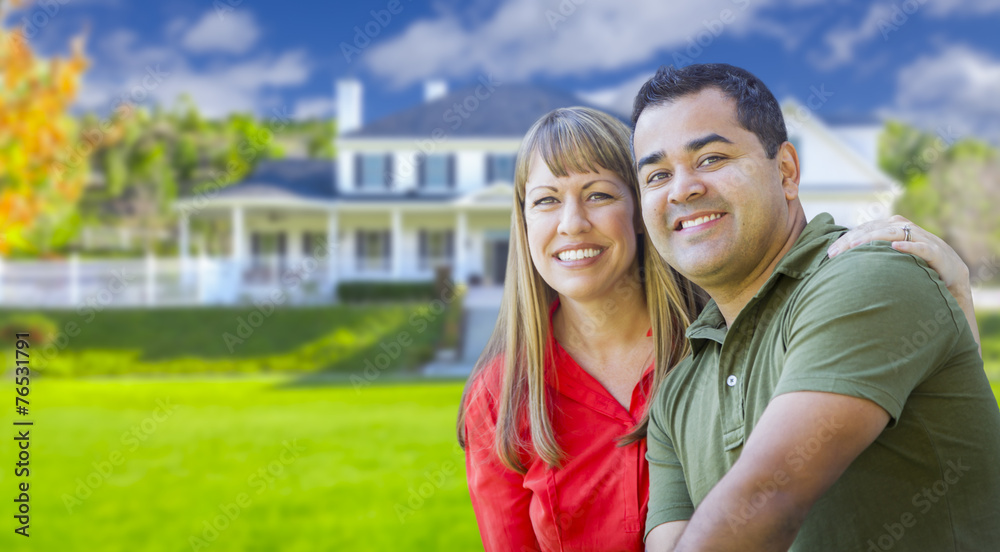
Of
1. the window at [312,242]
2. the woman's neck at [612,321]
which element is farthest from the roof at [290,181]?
the woman's neck at [612,321]

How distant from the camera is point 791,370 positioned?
1.57 meters

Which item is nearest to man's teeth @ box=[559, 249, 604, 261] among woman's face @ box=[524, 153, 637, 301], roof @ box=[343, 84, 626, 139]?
woman's face @ box=[524, 153, 637, 301]

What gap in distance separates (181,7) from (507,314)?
53.2 metres

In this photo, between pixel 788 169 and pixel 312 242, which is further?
pixel 312 242

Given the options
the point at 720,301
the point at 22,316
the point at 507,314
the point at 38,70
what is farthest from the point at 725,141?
the point at 22,316

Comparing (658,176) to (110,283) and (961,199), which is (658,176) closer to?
(110,283)

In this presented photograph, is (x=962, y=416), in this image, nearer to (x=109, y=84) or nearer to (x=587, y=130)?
(x=587, y=130)

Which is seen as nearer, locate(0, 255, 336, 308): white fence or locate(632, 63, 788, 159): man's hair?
locate(632, 63, 788, 159): man's hair

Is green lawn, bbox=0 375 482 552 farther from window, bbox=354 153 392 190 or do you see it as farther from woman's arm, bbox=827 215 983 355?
window, bbox=354 153 392 190

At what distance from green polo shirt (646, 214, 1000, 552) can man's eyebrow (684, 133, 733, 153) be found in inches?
12.8

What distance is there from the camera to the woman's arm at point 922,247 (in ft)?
5.74

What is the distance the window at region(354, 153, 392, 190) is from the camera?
26.3 m

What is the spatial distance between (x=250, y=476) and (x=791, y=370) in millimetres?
6624

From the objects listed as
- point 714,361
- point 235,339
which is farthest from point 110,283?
point 714,361
